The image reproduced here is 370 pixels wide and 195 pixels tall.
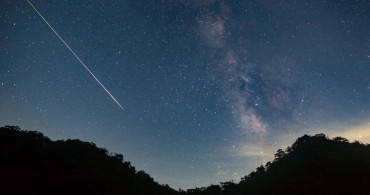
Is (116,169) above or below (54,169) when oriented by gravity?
above

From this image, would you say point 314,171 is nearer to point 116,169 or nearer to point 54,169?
point 116,169

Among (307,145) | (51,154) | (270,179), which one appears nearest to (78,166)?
(51,154)

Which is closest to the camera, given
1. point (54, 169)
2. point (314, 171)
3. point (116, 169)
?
point (54, 169)

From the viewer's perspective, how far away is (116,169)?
41719 mm

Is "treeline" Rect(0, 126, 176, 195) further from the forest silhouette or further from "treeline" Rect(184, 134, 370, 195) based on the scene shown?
"treeline" Rect(184, 134, 370, 195)

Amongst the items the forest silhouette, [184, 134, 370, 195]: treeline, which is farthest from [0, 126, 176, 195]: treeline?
[184, 134, 370, 195]: treeline

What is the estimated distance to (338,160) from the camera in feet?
113

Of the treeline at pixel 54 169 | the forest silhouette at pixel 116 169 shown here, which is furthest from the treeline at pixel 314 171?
the treeline at pixel 54 169

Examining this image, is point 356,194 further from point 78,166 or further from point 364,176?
point 78,166

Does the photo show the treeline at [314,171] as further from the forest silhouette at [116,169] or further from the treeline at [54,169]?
the treeline at [54,169]

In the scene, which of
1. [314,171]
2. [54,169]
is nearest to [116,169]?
[54,169]

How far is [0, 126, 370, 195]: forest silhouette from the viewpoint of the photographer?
93.0 feet

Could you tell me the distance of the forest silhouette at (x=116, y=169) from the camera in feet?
93.0

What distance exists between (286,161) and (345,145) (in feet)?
29.1
